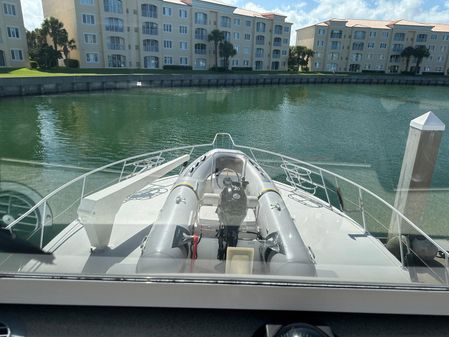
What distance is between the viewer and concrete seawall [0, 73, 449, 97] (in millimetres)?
2793

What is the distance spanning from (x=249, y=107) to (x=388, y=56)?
31.5 ft

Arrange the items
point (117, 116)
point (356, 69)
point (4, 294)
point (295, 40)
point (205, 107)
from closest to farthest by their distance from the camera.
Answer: point (4, 294) → point (295, 40) → point (356, 69) → point (117, 116) → point (205, 107)

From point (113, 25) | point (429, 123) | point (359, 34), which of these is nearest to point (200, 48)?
point (113, 25)

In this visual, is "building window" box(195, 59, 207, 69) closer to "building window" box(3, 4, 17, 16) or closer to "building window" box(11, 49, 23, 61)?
"building window" box(11, 49, 23, 61)

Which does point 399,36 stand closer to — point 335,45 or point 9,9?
point 335,45

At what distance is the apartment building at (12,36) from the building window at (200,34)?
24394 mm

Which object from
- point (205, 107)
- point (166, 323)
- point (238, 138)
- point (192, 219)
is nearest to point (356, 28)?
point (192, 219)

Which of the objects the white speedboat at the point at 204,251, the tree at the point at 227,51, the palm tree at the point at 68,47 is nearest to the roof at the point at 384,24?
the white speedboat at the point at 204,251

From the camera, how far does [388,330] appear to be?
1.10m

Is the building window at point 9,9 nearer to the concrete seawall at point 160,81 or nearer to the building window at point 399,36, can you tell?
the concrete seawall at point 160,81

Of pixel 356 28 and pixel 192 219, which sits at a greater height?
pixel 356 28

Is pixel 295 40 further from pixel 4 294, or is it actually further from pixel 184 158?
pixel 4 294

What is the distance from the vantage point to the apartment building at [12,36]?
1.44 meters

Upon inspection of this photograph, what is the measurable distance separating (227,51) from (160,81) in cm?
1738
